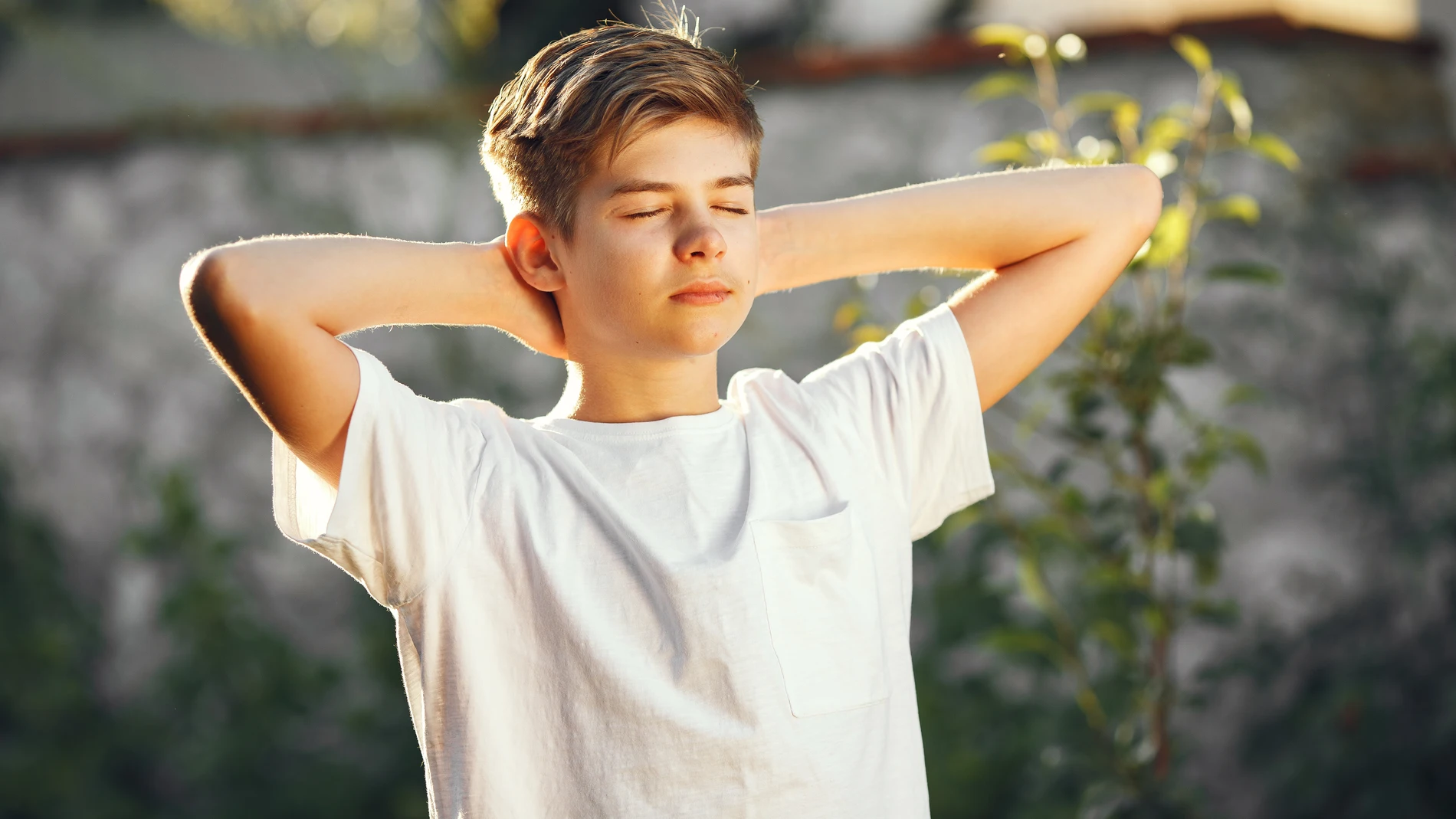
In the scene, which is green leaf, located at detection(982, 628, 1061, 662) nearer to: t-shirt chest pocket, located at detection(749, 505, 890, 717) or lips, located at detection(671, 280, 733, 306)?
t-shirt chest pocket, located at detection(749, 505, 890, 717)

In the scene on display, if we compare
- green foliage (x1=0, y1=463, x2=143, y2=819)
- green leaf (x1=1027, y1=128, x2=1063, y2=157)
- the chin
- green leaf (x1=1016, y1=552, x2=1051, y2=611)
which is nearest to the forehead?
the chin

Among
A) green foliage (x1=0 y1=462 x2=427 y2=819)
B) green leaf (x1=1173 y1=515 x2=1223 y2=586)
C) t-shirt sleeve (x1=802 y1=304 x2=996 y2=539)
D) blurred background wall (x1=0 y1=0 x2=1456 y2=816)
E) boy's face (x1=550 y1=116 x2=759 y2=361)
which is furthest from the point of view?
green foliage (x1=0 y1=462 x2=427 y2=819)

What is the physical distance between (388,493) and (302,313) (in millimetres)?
170

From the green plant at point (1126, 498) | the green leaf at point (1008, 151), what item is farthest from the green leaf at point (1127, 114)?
the green leaf at point (1008, 151)

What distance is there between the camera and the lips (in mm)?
1210

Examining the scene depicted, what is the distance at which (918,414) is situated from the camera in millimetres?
1338

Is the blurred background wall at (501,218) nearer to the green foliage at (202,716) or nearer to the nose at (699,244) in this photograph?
the green foliage at (202,716)

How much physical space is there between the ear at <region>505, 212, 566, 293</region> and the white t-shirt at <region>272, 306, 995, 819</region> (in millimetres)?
134

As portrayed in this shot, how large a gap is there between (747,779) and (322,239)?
2.02 ft

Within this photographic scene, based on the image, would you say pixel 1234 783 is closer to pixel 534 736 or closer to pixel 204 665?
pixel 534 736

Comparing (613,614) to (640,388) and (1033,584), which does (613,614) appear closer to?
(640,388)

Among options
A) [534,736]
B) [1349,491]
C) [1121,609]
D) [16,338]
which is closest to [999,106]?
[1349,491]

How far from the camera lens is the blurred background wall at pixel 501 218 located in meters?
2.90

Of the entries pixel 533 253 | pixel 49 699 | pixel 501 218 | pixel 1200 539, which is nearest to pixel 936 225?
pixel 533 253
